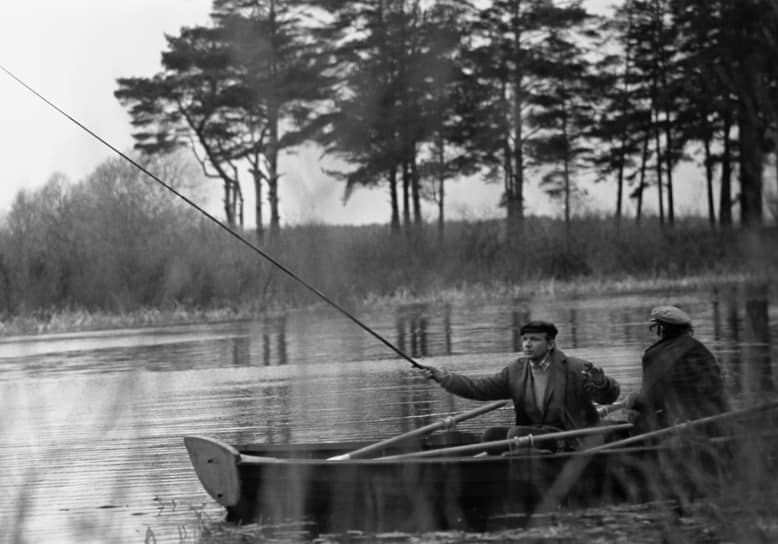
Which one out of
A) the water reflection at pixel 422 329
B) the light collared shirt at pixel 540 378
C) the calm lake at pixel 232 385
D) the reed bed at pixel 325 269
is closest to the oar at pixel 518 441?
the light collared shirt at pixel 540 378

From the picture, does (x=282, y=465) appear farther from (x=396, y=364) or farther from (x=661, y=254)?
(x=661, y=254)

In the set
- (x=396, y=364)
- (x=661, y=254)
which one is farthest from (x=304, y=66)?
(x=396, y=364)

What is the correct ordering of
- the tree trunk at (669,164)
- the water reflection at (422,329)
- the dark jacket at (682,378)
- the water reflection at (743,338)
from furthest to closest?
the tree trunk at (669,164), the water reflection at (422,329), the dark jacket at (682,378), the water reflection at (743,338)

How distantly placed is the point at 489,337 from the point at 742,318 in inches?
244

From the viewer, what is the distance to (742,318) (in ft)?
103

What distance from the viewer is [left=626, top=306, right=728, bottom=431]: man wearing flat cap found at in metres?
10.7

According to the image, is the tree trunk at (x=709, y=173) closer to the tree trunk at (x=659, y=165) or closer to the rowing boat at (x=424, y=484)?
the tree trunk at (x=659, y=165)

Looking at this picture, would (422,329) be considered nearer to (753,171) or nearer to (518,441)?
(518,441)

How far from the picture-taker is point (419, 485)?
33.7ft

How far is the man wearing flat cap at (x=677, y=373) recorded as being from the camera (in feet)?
→ 35.1

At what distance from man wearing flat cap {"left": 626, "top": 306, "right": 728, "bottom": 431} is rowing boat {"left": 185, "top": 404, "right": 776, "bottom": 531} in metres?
0.39

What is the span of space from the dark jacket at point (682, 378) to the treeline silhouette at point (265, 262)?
27.7 meters

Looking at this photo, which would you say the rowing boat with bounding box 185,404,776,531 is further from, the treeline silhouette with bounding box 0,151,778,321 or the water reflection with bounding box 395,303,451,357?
the treeline silhouette with bounding box 0,151,778,321

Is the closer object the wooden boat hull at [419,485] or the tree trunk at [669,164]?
the wooden boat hull at [419,485]
